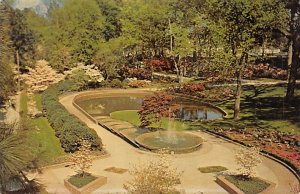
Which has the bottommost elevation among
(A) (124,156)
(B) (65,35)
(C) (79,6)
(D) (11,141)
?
(A) (124,156)

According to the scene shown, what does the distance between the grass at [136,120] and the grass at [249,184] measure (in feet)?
33.3

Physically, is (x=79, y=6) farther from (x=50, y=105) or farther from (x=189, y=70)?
(x=50, y=105)

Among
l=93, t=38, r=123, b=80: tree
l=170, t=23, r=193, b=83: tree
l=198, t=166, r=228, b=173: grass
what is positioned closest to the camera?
l=198, t=166, r=228, b=173: grass

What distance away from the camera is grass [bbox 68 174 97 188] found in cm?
1714

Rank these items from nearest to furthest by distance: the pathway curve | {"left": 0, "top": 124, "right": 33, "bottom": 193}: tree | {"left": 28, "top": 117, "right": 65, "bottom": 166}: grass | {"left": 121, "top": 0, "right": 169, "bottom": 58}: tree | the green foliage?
{"left": 0, "top": 124, "right": 33, "bottom": 193}: tree → the pathway curve → {"left": 28, "top": 117, "right": 65, "bottom": 166}: grass → the green foliage → {"left": 121, "top": 0, "right": 169, "bottom": 58}: tree

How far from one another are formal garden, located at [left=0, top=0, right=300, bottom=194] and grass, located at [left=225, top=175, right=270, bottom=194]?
5 centimetres

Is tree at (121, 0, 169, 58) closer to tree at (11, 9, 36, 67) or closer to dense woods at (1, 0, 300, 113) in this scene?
dense woods at (1, 0, 300, 113)

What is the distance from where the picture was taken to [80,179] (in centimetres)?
1747

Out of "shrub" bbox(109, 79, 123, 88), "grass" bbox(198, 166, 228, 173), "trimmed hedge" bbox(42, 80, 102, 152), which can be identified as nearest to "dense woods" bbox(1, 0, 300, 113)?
"shrub" bbox(109, 79, 123, 88)

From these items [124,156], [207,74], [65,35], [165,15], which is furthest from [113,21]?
Answer: [124,156]

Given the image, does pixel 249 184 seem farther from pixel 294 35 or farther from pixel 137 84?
pixel 137 84

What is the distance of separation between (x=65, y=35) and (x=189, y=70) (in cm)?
1886

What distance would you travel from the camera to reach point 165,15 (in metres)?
51.9

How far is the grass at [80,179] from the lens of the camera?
56.2 ft
